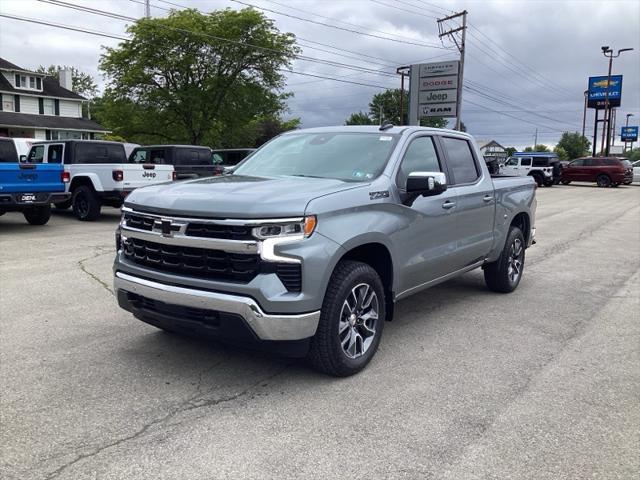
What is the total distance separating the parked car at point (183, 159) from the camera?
1580cm

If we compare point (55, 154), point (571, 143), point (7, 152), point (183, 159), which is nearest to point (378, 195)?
point (7, 152)

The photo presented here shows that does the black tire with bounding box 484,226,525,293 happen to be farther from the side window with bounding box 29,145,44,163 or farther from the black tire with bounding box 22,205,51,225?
the side window with bounding box 29,145,44,163

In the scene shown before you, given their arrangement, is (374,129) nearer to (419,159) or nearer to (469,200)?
(419,159)

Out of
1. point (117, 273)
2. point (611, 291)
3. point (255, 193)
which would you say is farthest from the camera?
point (611, 291)

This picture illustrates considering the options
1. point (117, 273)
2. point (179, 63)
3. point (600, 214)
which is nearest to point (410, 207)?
point (117, 273)

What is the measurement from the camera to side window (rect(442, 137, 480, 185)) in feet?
18.4

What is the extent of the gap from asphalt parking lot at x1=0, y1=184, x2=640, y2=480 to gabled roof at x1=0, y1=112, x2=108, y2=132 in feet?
144

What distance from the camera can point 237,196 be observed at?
376cm

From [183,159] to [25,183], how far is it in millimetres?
5311

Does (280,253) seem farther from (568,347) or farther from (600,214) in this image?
(600,214)

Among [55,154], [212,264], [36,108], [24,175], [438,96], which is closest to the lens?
[212,264]

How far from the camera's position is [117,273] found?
4254 mm

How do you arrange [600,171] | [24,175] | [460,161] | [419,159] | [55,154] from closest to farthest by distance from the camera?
1. [419,159]
2. [460,161]
3. [24,175]
4. [55,154]
5. [600,171]

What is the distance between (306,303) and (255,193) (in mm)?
824
